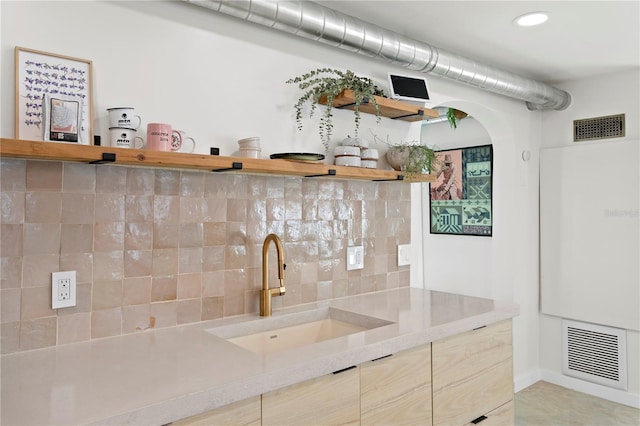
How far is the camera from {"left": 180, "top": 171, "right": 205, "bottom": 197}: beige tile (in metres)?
1.96

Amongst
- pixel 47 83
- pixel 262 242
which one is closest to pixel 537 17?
pixel 262 242

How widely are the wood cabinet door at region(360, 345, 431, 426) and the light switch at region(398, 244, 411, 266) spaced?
0.93 meters

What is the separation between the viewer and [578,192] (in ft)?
12.5

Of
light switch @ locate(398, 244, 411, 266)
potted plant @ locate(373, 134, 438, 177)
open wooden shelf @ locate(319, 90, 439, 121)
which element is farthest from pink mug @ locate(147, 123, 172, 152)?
light switch @ locate(398, 244, 411, 266)

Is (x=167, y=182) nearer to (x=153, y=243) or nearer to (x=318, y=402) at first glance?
(x=153, y=243)

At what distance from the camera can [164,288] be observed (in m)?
1.91

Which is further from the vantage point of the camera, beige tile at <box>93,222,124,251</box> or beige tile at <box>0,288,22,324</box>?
beige tile at <box>93,222,124,251</box>

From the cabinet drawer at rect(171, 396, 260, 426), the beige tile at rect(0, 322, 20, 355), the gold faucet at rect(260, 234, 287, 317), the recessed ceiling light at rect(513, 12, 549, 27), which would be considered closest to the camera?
the cabinet drawer at rect(171, 396, 260, 426)

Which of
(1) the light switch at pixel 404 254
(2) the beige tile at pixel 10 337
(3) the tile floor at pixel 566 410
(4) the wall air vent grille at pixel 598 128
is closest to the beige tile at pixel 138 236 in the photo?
(2) the beige tile at pixel 10 337

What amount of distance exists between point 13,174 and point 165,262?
62 cm

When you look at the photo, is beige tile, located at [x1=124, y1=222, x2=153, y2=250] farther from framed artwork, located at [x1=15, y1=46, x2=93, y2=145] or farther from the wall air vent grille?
the wall air vent grille

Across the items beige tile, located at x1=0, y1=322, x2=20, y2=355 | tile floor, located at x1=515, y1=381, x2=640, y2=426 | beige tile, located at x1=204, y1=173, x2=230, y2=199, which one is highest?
beige tile, located at x1=204, y1=173, x2=230, y2=199

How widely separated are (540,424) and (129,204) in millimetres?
3099

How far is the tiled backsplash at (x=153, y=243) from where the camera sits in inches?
63.3
